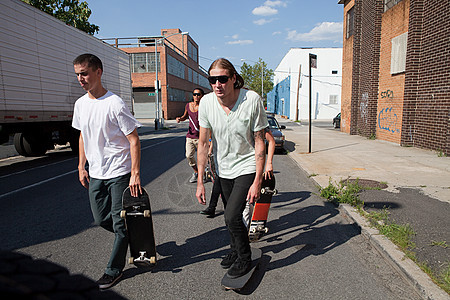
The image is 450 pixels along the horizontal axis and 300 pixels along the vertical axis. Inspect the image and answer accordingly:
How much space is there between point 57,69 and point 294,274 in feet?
34.7

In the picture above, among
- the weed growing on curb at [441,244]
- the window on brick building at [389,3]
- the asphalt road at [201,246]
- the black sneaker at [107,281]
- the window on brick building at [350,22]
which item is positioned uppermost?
the window on brick building at [350,22]

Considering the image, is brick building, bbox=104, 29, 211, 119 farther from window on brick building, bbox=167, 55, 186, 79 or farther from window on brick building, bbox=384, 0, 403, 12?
window on brick building, bbox=384, 0, 403, 12

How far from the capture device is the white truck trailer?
8.46 meters

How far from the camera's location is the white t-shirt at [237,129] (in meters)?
2.87

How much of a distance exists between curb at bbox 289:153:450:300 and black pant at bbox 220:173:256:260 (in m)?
1.52

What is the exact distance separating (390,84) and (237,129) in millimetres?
13413

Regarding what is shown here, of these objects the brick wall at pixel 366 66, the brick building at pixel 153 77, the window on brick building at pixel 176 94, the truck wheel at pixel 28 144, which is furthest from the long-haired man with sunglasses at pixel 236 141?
the window on brick building at pixel 176 94

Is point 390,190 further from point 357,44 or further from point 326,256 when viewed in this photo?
point 357,44

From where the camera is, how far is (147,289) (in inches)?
115

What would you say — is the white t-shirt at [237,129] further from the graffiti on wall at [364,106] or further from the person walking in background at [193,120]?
the graffiti on wall at [364,106]

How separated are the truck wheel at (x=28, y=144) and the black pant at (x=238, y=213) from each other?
10264 millimetres

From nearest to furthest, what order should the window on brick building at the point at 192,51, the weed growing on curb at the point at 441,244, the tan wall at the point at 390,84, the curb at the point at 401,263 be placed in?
the curb at the point at 401,263 → the weed growing on curb at the point at 441,244 → the tan wall at the point at 390,84 → the window on brick building at the point at 192,51

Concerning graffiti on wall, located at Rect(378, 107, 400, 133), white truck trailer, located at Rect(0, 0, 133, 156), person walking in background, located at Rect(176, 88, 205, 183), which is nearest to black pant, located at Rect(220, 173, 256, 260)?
person walking in background, located at Rect(176, 88, 205, 183)

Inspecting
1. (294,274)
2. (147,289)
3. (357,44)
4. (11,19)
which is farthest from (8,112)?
(357,44)
